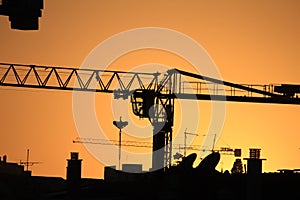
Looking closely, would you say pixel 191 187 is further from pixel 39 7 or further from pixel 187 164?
pixel 39 7

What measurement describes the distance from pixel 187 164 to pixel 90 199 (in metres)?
14.9

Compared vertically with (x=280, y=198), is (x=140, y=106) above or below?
above

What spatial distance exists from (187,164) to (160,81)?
2142 inches

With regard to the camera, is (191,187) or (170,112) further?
(170,112)

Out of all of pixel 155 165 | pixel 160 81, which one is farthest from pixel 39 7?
pixel 160 81

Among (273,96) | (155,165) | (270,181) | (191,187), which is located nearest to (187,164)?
(270,181)

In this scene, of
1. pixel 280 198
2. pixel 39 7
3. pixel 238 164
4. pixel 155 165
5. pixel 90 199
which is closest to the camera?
pixel 39 7

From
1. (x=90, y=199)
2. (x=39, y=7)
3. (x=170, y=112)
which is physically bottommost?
(x=90, y=199)

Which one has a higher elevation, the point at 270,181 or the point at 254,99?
the point at 254,99

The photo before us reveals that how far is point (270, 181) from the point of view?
58.7 metres

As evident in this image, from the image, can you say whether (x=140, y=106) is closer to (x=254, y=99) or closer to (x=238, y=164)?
(x=254, y=99)

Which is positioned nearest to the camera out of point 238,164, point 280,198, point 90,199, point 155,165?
point 90,199

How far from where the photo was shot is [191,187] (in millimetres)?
50688

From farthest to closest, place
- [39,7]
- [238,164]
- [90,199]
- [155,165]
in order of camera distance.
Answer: [238,164] < [155,165] < [90,199] < [39,7]
